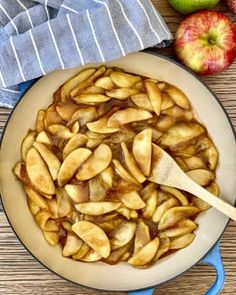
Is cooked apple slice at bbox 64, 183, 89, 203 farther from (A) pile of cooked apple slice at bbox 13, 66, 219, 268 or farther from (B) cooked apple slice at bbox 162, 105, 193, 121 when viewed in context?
(B) cooked apple slice at bbox 162, 105, 193, 121

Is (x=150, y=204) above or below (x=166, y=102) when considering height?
below

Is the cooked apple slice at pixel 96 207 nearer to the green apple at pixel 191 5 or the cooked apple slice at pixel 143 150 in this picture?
the cooked apple slice at pixel 143 150

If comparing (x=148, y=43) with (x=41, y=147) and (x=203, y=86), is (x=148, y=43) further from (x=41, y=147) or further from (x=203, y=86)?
(x=41, y=147)

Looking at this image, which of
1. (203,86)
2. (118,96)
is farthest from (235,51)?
(118,96)

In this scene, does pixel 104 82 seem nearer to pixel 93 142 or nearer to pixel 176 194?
pixel 93 142

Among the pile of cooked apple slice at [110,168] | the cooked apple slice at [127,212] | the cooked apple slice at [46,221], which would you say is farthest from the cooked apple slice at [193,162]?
the cooked apple slice at [46,221]

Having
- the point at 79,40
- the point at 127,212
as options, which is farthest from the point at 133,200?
the point at 79,40
